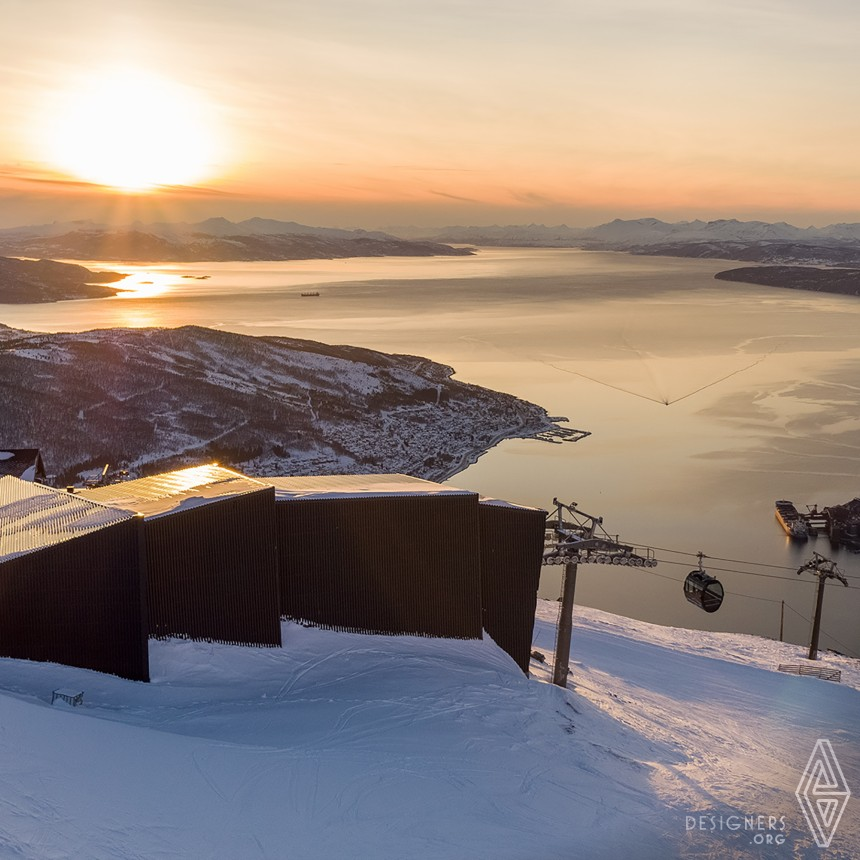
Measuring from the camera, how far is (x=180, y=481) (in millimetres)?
21719

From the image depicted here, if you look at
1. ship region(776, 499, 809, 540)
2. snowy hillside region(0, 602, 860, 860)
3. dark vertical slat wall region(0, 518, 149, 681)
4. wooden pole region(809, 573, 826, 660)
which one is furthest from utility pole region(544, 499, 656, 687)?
ship region(776, 499, 809, 540)

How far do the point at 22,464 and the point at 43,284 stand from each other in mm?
145827

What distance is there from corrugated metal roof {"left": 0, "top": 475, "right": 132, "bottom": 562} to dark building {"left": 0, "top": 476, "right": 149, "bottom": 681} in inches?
1.2

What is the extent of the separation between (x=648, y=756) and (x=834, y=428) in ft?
174

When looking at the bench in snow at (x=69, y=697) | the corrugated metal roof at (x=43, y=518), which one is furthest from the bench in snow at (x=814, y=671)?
the bench in snow at (x=69, y=697)

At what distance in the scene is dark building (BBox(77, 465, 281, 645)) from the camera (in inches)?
718

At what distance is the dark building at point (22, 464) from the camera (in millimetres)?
33469

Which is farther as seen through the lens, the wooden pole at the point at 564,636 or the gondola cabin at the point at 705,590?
the gondola cabin at the point at 705,590

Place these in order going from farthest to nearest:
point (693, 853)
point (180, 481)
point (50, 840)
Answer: point (180, 481)
point (693, 853)
point (50, 840)

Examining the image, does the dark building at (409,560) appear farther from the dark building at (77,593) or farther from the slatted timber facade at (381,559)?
the dark building at (77,593)

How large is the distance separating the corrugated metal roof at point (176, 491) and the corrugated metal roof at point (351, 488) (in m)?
1.09

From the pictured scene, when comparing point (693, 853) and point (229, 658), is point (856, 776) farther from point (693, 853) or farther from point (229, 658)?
point (229, 658)

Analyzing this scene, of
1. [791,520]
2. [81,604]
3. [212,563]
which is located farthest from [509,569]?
[791,520]

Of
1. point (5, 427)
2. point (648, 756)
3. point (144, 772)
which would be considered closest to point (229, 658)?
point (144, 772)
